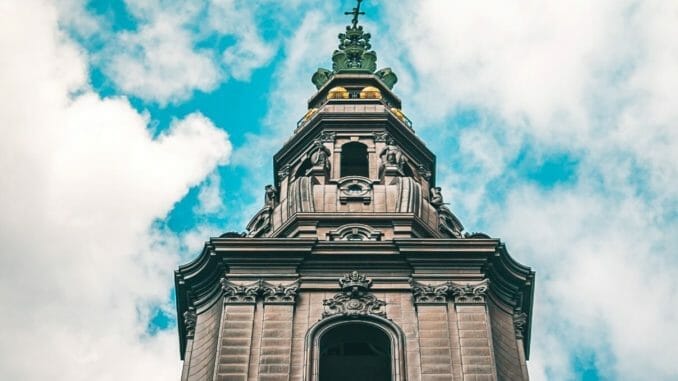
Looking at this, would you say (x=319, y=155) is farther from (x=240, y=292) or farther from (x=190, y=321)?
(x=240, y=292)

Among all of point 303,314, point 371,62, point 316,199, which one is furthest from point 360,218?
point 371,62

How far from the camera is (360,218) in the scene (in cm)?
5778

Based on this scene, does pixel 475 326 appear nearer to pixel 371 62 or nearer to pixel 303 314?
pixel 303 314

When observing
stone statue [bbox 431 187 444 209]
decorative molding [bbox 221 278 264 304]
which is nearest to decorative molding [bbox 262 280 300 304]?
decorative molding [bbox 221 278 264 304]

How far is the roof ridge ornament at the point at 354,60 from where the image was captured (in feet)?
248

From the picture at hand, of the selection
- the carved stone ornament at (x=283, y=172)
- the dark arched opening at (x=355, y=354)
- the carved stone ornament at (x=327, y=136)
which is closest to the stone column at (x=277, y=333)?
the dark arched opening at (x=355, y=354)

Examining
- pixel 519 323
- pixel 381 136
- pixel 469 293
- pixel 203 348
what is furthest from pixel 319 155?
pixel 203 348

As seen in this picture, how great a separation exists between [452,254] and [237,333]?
790 centimetres

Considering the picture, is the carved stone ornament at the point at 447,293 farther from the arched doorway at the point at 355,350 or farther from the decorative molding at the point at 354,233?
the decorative molding at the point at 354,233

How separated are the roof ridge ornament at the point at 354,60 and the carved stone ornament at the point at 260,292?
23.3 meters

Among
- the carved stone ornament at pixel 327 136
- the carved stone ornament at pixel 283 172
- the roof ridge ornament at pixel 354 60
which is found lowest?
the carved stone ornament at pixel 283 172

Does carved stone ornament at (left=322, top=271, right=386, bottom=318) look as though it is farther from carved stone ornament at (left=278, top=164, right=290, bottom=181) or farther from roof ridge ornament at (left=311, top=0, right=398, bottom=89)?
roof ridge ornament at (left=311, top=0, right=398, bottom=89)

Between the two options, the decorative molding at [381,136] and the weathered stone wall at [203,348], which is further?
the decorative molding at [381,136]

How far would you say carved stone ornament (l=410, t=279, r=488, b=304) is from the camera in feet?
170
